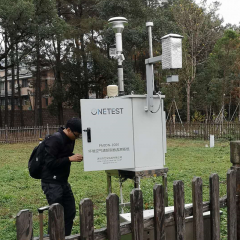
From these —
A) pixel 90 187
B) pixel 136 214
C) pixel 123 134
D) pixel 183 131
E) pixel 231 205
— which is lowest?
pixel 90 187

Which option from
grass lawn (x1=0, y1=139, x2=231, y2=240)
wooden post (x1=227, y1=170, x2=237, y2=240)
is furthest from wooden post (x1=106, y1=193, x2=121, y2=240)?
grass lawn (x1=0, y1=139, x2=231, y2=240)

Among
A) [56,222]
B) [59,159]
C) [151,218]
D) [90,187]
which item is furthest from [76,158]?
[90,187]

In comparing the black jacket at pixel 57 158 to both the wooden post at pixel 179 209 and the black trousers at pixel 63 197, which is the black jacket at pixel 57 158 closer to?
the black trousers at pixel 63 197

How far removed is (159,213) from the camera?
96.0 inches

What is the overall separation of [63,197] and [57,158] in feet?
1.76

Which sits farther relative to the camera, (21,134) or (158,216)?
(21,134)

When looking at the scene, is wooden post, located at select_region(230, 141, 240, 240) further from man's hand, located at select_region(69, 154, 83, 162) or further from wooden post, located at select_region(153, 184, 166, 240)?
man's hand, located at select_region(69, 154, 83, 162)

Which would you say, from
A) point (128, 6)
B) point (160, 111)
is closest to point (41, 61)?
point (128, 6)

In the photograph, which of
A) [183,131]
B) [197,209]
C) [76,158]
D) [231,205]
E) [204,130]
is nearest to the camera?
[197,209]

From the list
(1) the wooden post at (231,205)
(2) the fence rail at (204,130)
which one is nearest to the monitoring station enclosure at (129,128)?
(1) the wooden post at (231,205)

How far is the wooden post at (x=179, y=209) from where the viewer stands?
2.52m

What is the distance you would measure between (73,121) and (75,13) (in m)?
30.1

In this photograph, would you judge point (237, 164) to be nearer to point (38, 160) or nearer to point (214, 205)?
point (214, 205)

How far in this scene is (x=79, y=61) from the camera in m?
30.2
